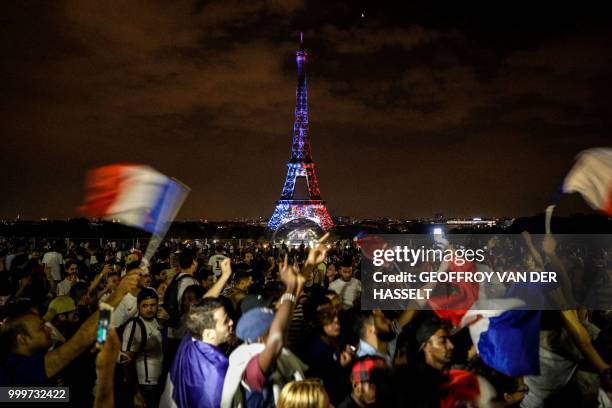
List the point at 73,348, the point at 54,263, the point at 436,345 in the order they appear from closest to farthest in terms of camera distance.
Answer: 1. the point at 73,348
2. the point at 436,345
3. the point at 54,263

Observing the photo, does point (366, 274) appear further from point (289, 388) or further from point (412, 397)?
point (289, 388)

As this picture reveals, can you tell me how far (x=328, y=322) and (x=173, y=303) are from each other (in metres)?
2.97

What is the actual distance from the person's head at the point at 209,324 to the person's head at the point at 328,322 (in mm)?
1151

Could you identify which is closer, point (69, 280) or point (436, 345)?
point (436, 345)

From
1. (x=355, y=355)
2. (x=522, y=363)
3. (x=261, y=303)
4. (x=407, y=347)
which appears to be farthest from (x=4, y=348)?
(x=522, y=363)

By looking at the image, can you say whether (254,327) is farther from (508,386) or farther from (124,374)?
(508,386)

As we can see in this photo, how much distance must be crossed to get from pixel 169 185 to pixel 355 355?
5.10 meters

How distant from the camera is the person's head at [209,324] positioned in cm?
340

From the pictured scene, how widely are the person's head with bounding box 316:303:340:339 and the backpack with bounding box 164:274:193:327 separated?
98.3 inches

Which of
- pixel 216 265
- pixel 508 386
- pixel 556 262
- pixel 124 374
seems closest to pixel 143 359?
pixel 124 374

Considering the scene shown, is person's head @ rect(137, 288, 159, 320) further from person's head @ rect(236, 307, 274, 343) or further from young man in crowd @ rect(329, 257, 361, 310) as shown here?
young man in crowd @ rect(329, 257, 361, 310)

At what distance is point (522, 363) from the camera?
419cm

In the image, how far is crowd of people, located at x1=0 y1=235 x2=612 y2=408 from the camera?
319 centimetres

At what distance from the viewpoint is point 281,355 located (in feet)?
11.5
